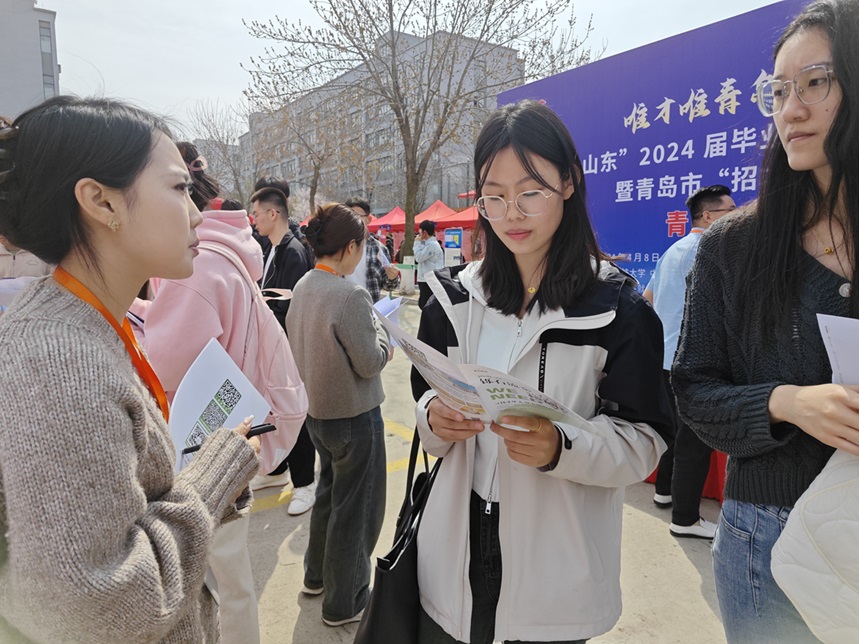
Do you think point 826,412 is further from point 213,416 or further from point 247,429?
point 213,416

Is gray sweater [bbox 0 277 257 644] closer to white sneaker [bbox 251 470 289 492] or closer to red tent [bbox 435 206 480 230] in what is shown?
white sneaker [bbox 251 470 289 492]

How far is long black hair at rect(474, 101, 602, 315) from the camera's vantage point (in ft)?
4.19

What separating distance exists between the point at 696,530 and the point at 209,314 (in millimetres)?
2847

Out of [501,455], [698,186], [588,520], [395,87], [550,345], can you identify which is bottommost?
[588,520]

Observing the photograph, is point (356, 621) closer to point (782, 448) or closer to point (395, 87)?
point (782, 448)

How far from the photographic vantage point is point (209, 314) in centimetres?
183

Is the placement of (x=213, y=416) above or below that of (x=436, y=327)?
below

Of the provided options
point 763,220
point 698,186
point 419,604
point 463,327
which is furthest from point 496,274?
point 698,186

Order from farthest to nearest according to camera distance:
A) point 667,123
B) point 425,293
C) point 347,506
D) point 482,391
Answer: point 667,123 < point 347,506 < point 425,293 < point 482,391

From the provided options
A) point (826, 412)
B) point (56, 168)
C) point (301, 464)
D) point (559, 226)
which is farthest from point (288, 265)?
point (826, 412)

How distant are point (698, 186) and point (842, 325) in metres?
3.06

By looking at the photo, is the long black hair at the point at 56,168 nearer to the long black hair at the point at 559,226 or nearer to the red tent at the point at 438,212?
the long black hair at the point at 559,226

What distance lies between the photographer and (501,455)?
4.16ft

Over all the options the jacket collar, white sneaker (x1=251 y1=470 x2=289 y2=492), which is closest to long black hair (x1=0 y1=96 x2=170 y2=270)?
the jacket collar
